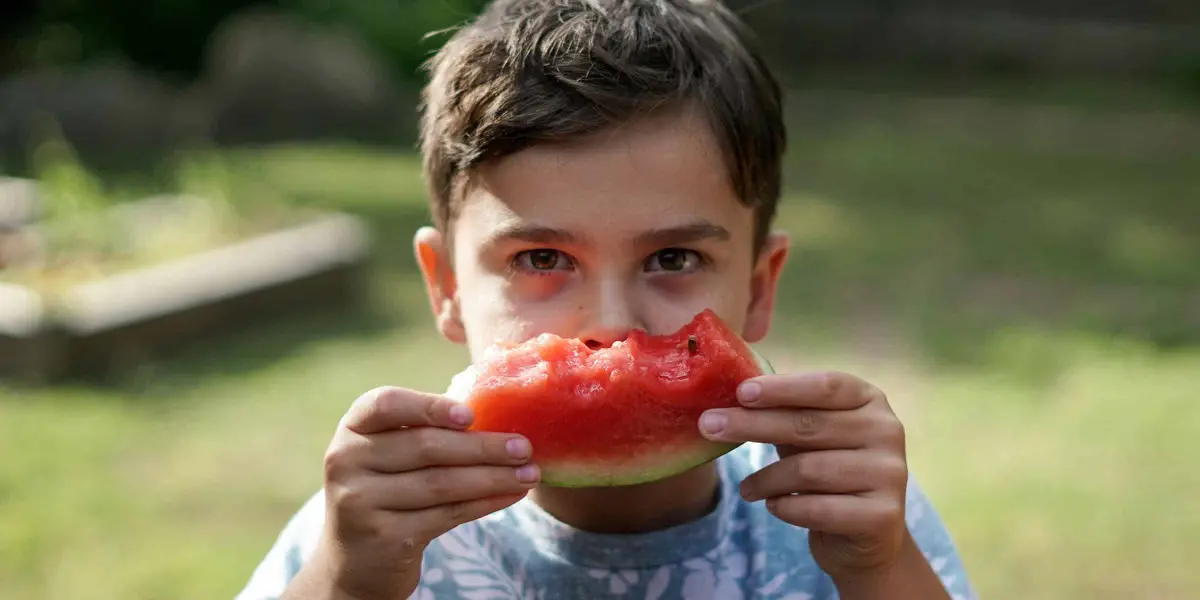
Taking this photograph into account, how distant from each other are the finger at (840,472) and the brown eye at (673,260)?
16.9 inches

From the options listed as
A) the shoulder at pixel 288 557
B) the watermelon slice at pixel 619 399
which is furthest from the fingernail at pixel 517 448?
the shoulder at pixel 288 557

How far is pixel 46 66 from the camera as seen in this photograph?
12945mm

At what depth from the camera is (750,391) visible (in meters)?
1.88

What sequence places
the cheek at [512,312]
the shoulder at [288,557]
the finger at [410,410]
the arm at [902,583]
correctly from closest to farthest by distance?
the finger at [410,410] < the arm at [902,583] < the cheek at [512,312] < the shoulder at [288,557]

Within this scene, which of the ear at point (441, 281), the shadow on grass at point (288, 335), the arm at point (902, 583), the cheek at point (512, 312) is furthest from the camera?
the shadow on grass at point (288, 335)

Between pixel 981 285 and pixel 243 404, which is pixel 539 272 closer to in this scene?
pixel 243 404

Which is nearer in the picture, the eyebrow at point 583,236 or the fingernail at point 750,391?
the fingernail at point 750,391

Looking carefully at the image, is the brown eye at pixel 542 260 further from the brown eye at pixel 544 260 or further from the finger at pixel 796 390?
the finger at pixel 796 390

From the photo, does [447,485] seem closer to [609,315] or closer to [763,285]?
[609,315]

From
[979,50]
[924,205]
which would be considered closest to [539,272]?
[924,205]

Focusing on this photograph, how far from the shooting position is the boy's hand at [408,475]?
5.98 ft

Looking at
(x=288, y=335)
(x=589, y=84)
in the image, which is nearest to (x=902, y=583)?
(x=589, y=84)

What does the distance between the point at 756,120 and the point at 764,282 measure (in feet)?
1.14

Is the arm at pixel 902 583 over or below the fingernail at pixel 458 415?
below
